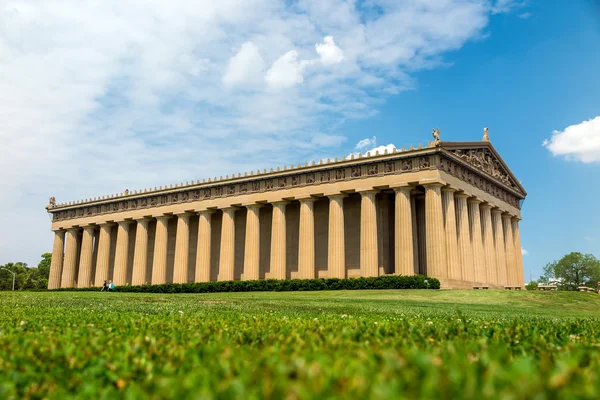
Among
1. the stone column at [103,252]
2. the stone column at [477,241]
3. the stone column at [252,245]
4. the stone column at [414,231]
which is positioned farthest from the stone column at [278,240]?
the stone column at [103,252]

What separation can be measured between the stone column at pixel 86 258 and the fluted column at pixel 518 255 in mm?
59397

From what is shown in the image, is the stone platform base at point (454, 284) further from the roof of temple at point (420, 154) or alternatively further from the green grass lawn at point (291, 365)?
the green grass lawn at point (291, 365)

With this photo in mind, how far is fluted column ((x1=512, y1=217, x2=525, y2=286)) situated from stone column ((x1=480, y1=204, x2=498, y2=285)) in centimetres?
719

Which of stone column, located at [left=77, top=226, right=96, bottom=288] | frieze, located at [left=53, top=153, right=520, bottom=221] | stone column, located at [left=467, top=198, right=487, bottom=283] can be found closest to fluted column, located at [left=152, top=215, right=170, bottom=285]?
frieze, located at [left=53, top=153, right=520, bottom=221]

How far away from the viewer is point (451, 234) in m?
53.0

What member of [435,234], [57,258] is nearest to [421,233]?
[435,234]

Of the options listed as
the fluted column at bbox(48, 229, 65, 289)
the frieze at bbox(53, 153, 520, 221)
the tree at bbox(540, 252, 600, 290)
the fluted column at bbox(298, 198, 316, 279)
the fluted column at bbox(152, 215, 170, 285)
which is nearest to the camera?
the frieze at bbox(53, 153, 520, 221)

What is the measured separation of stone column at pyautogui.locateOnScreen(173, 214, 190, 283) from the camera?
67.6 meters

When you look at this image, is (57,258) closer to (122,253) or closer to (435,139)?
(122,253)

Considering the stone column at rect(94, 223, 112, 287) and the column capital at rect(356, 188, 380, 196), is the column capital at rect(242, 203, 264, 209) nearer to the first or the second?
the column capital at rect(356, 188, 380, 196)

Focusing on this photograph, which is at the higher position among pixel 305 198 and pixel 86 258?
pixel 305 198

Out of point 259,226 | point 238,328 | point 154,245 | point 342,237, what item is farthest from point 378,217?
point 238,328

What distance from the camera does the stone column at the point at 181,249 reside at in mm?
67562

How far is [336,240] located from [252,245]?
36.3 ft
